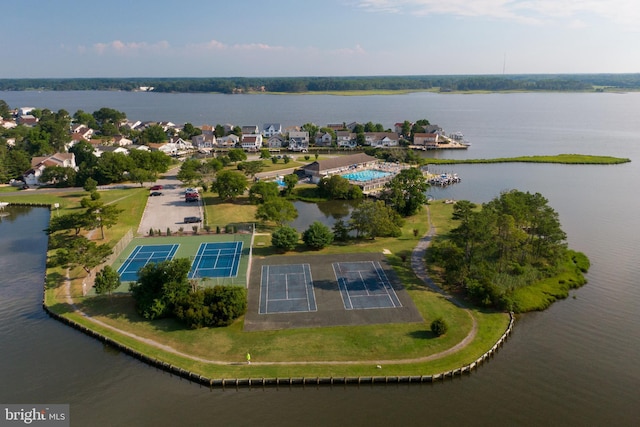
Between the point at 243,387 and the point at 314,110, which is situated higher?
the point at 314,110

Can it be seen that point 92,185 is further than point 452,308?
Yes

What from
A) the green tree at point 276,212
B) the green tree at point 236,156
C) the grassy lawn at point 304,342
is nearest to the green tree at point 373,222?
the green tree at point 276,212

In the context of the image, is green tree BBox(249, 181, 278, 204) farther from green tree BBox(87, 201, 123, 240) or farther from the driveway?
green tree BBox(87, 201, 123, 240)

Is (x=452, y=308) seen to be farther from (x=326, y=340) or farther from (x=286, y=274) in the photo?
(x=286, y=274)

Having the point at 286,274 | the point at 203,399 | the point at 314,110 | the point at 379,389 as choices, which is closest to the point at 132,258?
the point at 286,274

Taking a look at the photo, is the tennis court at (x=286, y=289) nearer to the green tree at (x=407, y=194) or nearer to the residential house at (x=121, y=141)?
the green tree at (x=407, y=194)

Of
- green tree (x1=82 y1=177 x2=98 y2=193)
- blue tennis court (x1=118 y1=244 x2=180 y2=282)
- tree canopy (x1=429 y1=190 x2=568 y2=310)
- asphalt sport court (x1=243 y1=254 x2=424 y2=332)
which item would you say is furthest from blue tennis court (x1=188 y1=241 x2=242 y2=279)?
green tree (x1=82 y1=177 x2=98 y2=193)

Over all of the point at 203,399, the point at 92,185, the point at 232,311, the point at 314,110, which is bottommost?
the point at 203,399
